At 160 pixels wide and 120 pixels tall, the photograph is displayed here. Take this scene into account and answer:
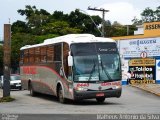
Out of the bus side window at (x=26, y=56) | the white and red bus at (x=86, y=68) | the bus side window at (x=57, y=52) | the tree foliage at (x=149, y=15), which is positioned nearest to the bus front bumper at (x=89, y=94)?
the white and red bus at (x=86, y=68)

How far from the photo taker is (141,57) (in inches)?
1740

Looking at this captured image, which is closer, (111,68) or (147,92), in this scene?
(111,68)

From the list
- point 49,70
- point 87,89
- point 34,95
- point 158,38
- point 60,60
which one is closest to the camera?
point 87,89

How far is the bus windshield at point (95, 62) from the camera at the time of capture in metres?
22.5

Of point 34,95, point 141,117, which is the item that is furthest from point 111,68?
point 34,95

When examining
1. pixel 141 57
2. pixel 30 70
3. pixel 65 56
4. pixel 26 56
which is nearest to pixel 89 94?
pixel 65 56

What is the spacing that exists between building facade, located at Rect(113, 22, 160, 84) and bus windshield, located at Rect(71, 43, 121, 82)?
20676 millimetres

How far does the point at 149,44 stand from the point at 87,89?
2496 centimetres

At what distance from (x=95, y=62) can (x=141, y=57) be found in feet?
72.2

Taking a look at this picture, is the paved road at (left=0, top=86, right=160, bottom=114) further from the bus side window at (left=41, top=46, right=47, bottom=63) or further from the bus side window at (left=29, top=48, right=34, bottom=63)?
the bus side window at (left=41, top=46, right=47, bottom=63)

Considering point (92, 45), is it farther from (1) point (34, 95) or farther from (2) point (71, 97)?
(1) point (34, 95)

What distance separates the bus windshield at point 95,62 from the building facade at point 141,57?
20676mm

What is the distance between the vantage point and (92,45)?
23219mm

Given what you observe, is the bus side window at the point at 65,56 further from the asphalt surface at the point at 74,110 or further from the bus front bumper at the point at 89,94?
the asphalt surface at the point at 74,110
